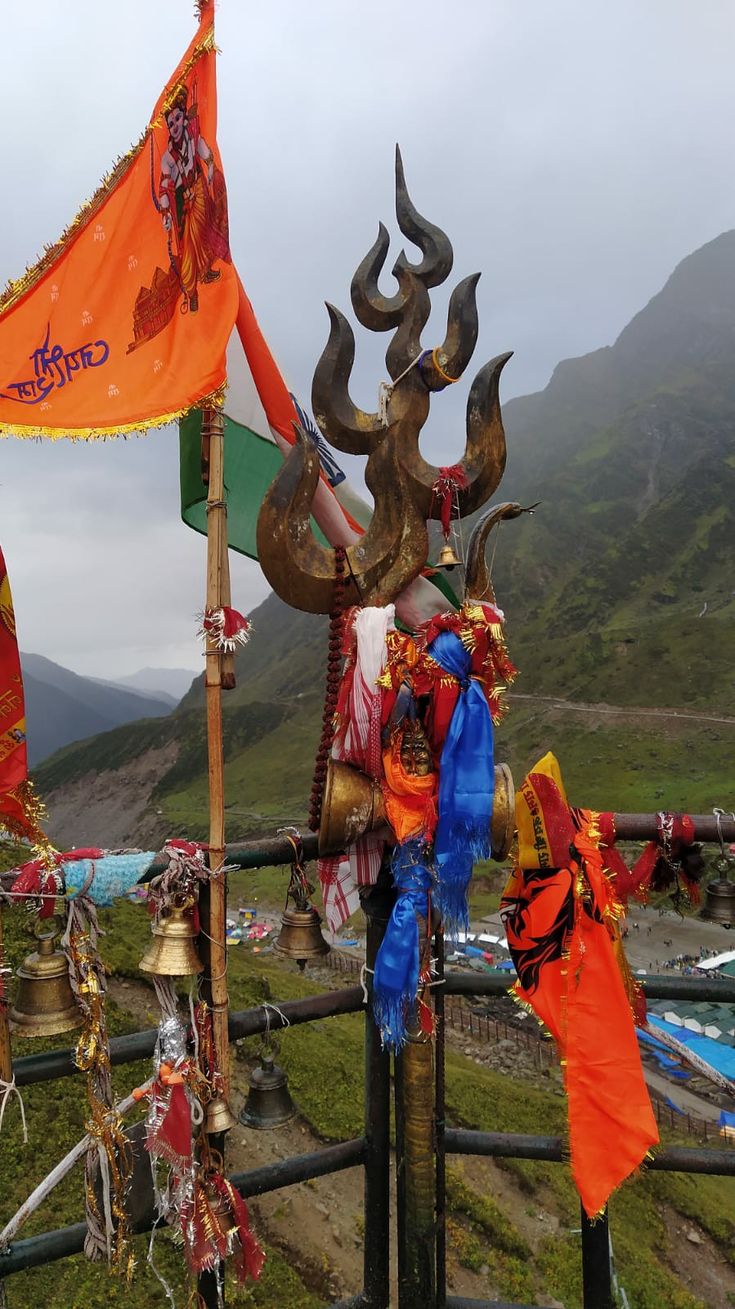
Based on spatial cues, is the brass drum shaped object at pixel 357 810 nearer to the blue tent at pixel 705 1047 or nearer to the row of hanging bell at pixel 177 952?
the row of hanging bell at pixel 177 952

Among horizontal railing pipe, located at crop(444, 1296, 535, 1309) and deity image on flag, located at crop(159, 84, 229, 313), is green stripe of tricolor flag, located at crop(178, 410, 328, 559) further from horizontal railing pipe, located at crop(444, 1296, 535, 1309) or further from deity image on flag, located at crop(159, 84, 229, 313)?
horizontal railing pipe, located at crop(444, 1296, 535, 1309)


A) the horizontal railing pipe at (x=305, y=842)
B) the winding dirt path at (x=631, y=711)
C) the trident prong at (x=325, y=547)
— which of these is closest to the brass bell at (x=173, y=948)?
the horizontal railing pipe at (x=305, y=842)

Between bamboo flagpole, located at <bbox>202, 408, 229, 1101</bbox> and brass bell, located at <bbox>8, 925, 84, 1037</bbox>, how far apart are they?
41 cm

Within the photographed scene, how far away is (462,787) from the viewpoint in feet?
7.59

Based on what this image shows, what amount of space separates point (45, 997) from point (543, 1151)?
1789 mm

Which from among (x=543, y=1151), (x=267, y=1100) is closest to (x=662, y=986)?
(x=543, y=1151)

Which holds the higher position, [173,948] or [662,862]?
[662,862]

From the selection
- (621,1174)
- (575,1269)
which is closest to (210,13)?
(621,1174)

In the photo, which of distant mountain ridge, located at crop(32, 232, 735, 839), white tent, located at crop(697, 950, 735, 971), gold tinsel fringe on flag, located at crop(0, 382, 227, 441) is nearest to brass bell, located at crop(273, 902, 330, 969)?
gold tinsel fringe on flag, located at crop(0, 382, 227, 441)

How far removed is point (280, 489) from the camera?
7.92 feet

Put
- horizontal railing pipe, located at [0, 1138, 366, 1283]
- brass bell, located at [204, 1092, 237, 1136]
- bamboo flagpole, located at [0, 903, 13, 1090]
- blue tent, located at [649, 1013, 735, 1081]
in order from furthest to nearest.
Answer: blue tent, located at [649, 1013, 735, 1081] < brass bell, located at [204, 1092, 237, 1136] < horizontal railing pipe, located at [0, 1138, 366, 1283] < bamboo flagpole, located at [0, 903, 13, 1090]

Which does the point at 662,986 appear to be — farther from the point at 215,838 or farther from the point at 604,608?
the point at 604,608

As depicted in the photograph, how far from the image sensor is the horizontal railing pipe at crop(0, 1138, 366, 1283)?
207 centimetres

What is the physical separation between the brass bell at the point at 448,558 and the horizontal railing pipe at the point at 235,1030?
58.3 inches
